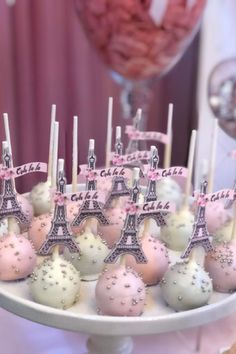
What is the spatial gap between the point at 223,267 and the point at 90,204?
222mm

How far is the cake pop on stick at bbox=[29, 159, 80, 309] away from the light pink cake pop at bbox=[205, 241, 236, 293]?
20 centimetres

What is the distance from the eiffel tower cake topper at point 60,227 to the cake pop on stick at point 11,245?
0.04 meters

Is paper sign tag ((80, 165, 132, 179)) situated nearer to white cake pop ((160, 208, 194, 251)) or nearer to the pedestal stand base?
white cake pop ((160, 208, 194, 251))

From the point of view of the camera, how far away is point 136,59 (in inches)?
29.1

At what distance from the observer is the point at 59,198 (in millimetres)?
812

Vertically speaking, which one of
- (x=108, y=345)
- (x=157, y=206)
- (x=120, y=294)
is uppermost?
(x=157, y=206)

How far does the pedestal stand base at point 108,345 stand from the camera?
0.85 meters

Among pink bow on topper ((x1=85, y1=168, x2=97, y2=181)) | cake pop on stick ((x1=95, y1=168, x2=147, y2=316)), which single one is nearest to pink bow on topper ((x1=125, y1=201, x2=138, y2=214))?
cake pop on stick ((x1=95, y1=168, x2=147, y2=316))

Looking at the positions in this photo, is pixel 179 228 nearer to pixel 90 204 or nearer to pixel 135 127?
pixel 90 204

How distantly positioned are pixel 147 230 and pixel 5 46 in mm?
804

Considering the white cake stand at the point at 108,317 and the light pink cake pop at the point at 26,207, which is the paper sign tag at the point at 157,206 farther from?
the light pink cake pop at the point at 26,207

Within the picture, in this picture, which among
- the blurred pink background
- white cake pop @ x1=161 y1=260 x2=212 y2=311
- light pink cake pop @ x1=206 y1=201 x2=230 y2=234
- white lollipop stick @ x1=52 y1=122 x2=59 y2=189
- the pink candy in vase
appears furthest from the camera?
the blurred pink background

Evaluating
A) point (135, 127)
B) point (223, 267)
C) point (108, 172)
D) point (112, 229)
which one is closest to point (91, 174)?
point (108, 172)

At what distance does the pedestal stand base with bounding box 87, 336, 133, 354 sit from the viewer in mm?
854
